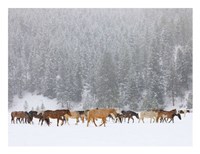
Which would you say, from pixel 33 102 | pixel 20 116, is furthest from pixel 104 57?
pixel 20 116

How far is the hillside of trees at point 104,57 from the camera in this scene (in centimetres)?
1839

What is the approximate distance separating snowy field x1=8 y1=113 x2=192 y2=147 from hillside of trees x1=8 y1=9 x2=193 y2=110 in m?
3.41

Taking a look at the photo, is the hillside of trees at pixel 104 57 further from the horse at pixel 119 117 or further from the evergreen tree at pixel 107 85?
the horse at pixel 119 117

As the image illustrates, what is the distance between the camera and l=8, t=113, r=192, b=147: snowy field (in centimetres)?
1226

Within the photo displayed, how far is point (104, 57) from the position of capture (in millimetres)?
20875

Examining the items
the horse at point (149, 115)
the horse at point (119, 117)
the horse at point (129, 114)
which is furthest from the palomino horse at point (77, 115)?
the horse at point (149, 115)

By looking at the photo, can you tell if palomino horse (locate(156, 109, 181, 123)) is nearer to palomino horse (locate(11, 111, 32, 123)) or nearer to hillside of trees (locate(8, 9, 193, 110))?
hillside of trees (locate(8, 9, 193, 110))

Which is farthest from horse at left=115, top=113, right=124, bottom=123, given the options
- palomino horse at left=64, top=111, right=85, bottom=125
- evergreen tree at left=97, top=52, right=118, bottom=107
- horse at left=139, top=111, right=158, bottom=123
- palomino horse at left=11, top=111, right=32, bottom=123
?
evergreen tree at left=97, top=52, right=118, bottom=107

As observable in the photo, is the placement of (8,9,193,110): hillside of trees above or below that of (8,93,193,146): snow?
above

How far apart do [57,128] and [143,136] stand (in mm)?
2663

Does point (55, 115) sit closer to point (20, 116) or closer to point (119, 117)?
point (20, 116)

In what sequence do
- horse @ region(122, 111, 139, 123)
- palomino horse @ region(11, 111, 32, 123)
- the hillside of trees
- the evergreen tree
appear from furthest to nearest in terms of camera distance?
the evergreen tree < the hillside of trees < horse @ region(122, 111, 139, 123) < palomino horse @ region(11, 111, 32, 123)

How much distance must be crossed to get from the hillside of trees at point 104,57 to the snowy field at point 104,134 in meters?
3.41

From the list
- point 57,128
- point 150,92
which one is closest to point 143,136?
point 57,128
